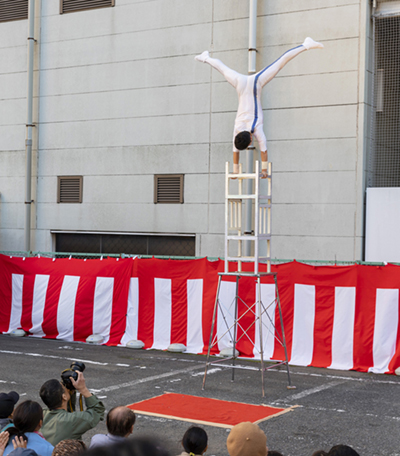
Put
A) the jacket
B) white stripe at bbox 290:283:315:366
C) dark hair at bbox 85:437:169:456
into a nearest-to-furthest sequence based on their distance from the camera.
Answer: dark hair at bbox 85:437:169:456, the jacket, white stripe at bbox 290:283:315:366

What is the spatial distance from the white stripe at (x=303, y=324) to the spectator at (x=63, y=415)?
776 centimetres

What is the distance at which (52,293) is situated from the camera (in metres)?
15.7

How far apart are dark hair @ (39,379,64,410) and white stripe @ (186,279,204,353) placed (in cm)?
853

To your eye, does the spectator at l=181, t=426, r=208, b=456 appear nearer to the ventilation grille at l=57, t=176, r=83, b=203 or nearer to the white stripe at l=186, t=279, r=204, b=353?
the white stripe at l=186, t=279, r=204, b=353

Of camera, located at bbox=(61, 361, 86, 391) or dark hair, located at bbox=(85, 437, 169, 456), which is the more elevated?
dark hair, located at bbox=(85, 437, 169, 456)

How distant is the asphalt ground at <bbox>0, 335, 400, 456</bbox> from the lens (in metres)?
7.62

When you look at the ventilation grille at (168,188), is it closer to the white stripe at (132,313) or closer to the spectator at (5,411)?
the white stripe at (132,313)

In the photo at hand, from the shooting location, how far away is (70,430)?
16.6 feet

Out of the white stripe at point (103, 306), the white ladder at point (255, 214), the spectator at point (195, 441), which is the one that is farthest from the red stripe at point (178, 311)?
the spectator at point (195, 441)

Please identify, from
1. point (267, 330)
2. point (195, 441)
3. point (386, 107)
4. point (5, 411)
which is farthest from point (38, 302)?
point (195, 441)

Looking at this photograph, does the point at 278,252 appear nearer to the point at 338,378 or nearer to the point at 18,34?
the point at 338,378

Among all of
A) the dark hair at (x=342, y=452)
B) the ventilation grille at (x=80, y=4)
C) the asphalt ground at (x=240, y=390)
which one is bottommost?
the asphalt ground at (x=240, y=390)

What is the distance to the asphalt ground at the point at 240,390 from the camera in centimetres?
762

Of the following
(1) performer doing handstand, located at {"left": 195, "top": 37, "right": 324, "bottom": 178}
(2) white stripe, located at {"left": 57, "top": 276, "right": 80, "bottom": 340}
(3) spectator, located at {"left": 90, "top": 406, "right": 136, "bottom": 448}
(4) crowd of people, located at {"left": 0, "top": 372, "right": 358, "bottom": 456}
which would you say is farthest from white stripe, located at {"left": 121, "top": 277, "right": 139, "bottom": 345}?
(3) spectator, located at {"left": 90, "top": 406, "right": 136, "bottom": 448}
